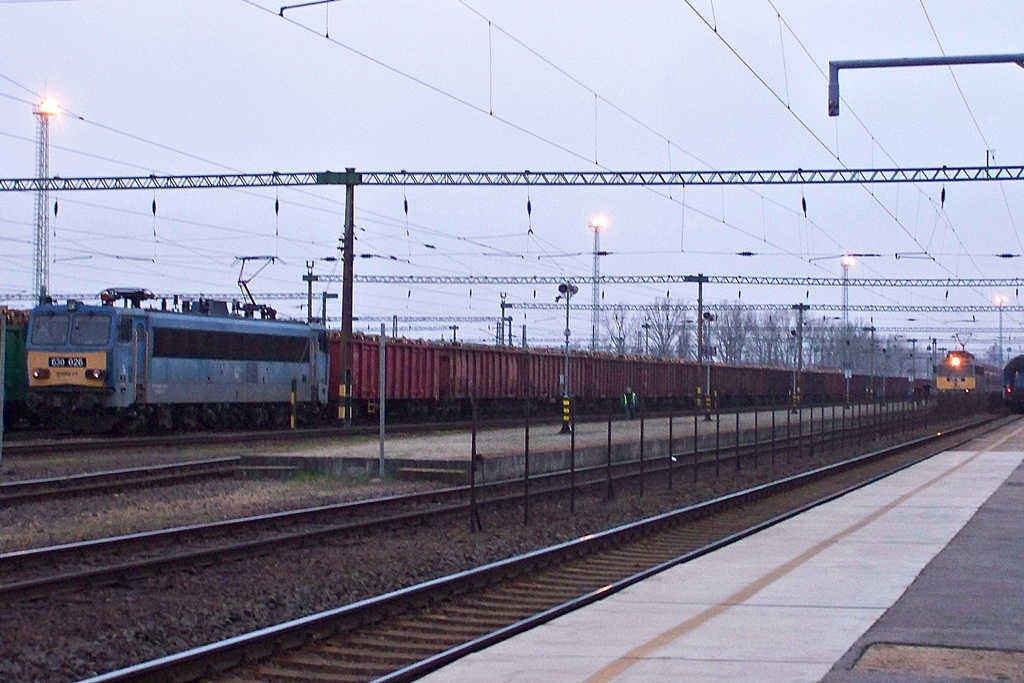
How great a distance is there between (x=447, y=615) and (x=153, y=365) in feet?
72.4

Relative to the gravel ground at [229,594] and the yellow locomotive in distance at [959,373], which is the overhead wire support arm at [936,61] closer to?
the gravel ground at [229,594]

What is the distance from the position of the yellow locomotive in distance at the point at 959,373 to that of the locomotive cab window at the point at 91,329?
193 ft

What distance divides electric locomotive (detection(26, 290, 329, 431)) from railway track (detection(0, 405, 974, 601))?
12.6 m

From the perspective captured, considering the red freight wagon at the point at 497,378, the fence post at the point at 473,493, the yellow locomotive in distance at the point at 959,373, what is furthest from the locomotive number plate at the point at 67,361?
the yellow locomotive in distance at the point at 959,373

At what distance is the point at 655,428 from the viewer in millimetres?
39062

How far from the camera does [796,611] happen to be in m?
10.5

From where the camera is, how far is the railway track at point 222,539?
1173 cm

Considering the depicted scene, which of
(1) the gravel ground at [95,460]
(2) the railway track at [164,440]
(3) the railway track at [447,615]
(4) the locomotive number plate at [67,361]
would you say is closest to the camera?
(3) the railway track at [447,615]

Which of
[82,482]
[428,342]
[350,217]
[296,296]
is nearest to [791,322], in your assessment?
[296,296]

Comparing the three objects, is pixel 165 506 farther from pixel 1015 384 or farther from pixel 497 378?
pixel 1015 384

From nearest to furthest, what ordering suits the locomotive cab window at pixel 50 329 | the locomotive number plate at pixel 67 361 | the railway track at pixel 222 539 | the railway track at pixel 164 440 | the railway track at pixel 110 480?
the railway track at pixel 222 539 < the railway track at pixel 110 480 < the railway track at pixel 164 440 < the locomotive number plate at pixel 67 361 < the locomotive cab window at pixel 50 329

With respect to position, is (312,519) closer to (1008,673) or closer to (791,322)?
(1008,673)

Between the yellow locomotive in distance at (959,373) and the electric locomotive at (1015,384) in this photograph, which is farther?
the yellow locomotive in distance at (959,373)

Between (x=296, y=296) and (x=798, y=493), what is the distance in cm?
5035
